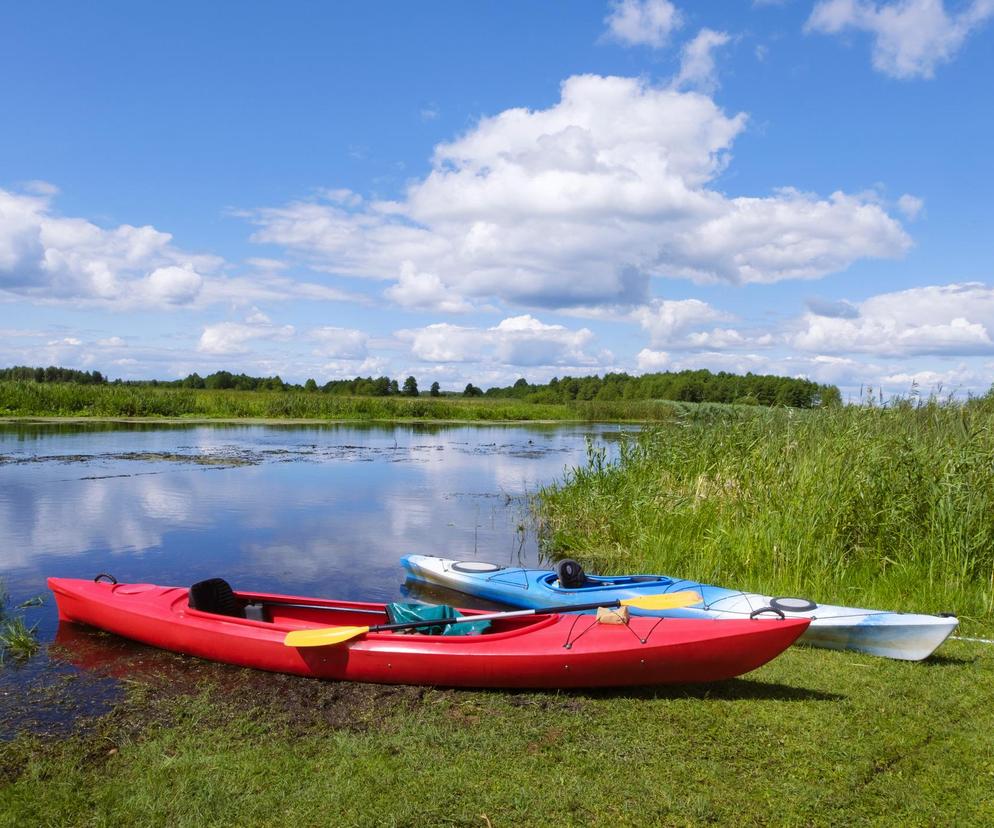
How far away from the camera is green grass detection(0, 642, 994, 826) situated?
3.33m

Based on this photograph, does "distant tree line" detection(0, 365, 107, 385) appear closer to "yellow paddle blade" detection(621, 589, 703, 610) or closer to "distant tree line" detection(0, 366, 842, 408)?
"distant tree line" detection(0, 366, 842, 408)

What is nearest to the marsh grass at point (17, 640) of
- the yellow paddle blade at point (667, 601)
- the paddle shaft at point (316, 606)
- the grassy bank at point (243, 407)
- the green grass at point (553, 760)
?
the paddle shaft at point (316, 606)

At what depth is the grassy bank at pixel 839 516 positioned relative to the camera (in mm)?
6301

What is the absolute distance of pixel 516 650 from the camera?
468 centimetres

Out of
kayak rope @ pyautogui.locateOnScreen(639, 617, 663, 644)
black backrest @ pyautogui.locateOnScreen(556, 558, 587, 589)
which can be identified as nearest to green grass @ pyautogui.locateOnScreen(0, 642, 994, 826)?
kayak rope @ pyautogui.locateOnScreen(639, 617, 663, 644)

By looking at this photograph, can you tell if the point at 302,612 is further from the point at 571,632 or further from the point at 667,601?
the point at 667,601

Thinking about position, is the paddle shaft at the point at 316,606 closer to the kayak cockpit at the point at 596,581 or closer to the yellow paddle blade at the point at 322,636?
the yellow paddle blade at the point at 322,636

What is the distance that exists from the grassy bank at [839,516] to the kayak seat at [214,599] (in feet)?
13.3

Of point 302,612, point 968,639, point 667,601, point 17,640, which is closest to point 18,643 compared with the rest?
point 17,640

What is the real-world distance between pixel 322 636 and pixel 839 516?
4.60 metres

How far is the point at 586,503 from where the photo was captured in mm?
9891

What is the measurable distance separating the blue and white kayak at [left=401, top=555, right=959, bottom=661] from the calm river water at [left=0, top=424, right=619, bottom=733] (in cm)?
77

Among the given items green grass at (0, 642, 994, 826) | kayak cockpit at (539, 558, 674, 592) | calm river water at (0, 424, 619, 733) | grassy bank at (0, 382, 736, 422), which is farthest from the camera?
grassy bank at (0, 382, 736, 422)

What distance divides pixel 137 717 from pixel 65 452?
52.8 ft
